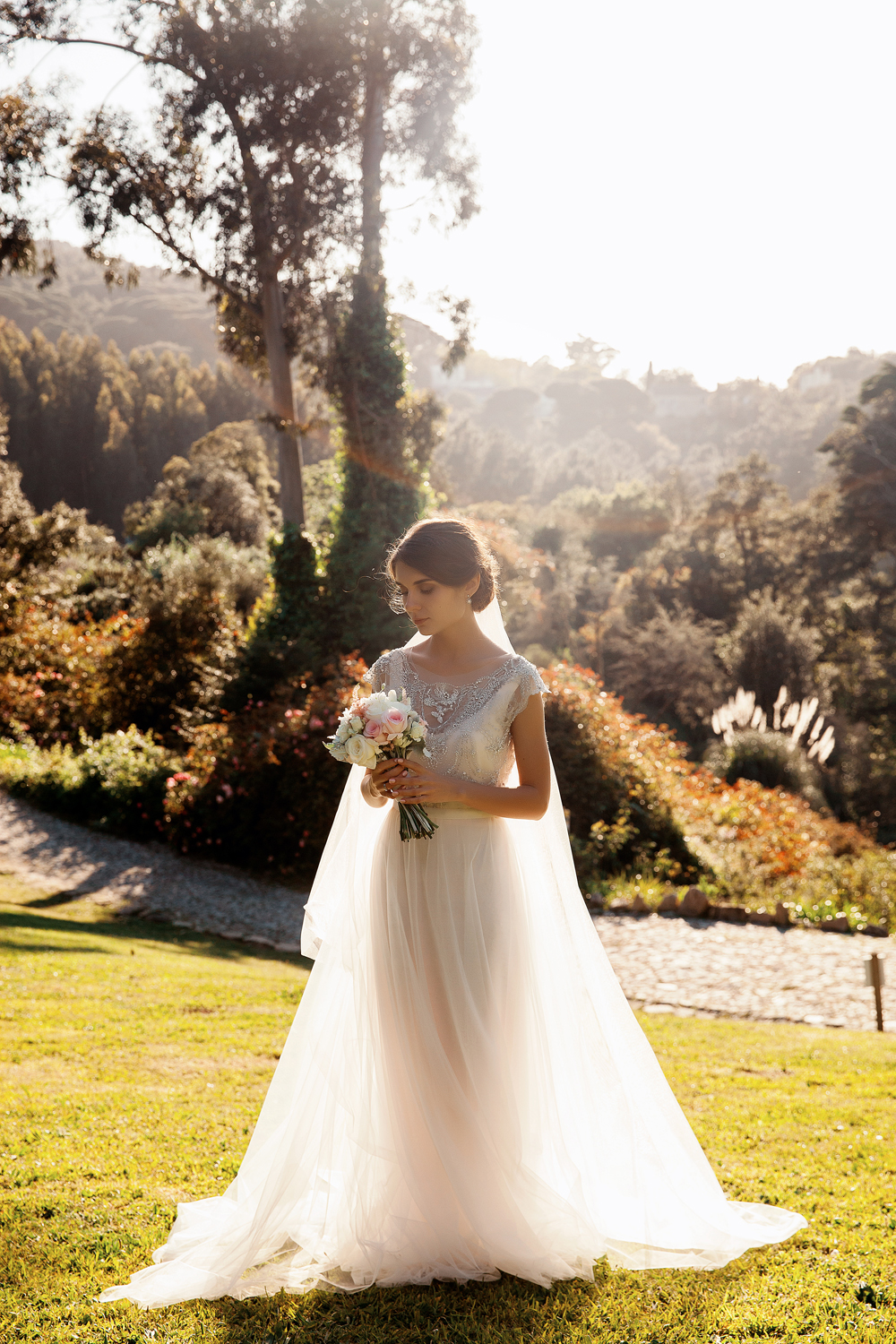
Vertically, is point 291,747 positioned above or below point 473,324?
below

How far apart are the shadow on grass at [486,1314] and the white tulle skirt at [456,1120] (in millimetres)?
46

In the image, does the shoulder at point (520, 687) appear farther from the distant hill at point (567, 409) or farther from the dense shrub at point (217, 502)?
the distant hill at point (567, 409)

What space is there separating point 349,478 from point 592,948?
12.6 m

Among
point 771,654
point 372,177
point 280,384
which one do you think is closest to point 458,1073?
point 280,384

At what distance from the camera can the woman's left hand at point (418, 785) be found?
7.97 ft

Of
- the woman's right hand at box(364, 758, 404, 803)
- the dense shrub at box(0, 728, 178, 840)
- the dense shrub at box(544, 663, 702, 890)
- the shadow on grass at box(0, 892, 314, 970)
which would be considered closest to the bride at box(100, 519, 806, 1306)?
the woman's right hand at box(364, 758, 404, 803)

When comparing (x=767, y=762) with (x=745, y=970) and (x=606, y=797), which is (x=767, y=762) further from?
(x=745, y=970)

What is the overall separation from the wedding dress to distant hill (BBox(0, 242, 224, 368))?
273ft

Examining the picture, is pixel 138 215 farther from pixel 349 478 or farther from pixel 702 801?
pixel 702 801

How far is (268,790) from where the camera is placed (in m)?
9.98

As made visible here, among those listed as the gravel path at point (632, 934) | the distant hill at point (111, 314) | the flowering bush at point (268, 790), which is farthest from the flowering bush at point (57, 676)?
the distant hill at point (111, 314)

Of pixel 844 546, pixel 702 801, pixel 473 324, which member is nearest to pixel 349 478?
pixel 473 324

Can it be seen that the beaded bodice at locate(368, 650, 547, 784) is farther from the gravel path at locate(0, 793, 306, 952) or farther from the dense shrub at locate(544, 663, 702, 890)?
the dense shrub at locate(544, 663, 702, 890)

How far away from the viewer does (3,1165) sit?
10.1 feet
